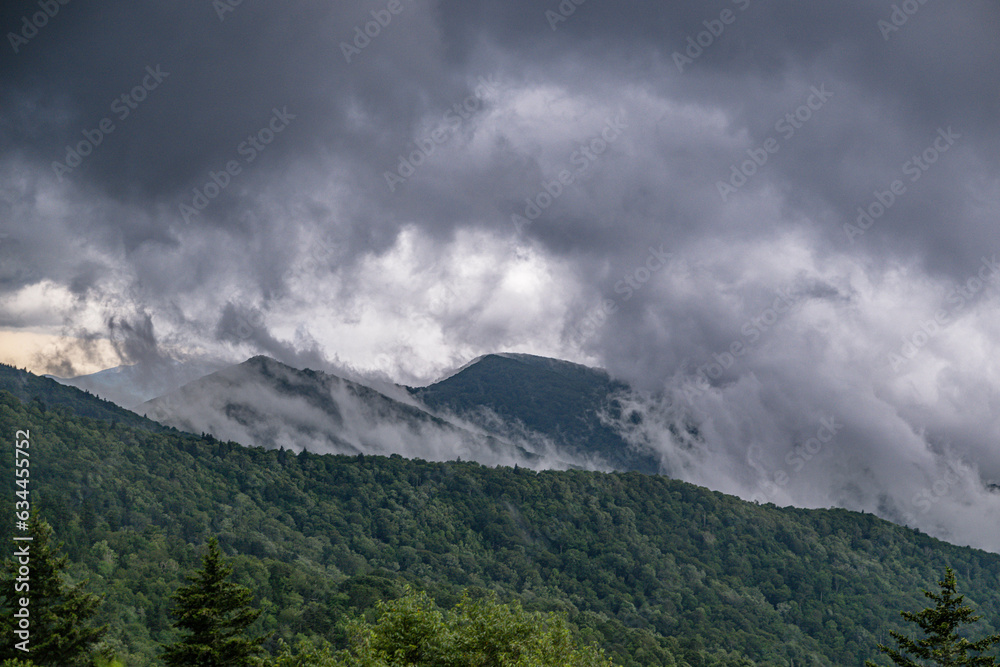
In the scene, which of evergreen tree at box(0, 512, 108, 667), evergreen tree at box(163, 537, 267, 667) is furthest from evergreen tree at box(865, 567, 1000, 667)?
evergreen tree at box(0, 512, 108, 667)

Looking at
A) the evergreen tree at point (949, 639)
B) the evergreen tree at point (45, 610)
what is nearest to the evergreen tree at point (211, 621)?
the evergreen tree at point (45, 610)

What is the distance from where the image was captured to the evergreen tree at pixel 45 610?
160ft

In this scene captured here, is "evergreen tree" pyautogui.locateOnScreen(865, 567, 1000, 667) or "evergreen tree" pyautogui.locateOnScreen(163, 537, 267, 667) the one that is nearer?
"evergreen tree" pyautogui.locateOnScreen(163, 537, 267, 667)

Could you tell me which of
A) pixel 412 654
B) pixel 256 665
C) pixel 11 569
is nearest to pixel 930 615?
pixel 412 654

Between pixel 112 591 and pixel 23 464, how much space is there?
509ft

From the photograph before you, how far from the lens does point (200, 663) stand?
157 ft

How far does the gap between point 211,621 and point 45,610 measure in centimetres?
1185

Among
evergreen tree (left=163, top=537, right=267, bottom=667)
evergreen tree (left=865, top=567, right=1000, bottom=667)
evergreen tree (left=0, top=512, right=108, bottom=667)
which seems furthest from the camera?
evergreen tree (left=865, top=567, right=1000, bottom=667)

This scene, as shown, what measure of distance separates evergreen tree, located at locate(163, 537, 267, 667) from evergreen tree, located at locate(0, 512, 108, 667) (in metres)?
7.26

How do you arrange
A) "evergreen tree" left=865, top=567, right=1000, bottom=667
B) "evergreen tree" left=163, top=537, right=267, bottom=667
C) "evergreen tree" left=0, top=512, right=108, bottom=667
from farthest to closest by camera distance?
"evergreen tree" left=865, top=567, right=1000, bottom=667, "evergreen tree" left=0, top=512, right=108, bottom=667, "evergreen tree" left=163, top=537, right=267, bottom=667

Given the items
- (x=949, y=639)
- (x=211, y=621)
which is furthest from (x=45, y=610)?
(x=949, y=639)

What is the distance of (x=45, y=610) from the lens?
50.2m

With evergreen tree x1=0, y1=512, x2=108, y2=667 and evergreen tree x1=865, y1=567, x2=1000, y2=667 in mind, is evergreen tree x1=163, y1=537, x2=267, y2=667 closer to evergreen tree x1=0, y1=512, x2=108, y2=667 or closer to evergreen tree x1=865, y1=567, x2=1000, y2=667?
evergreen tree x1=0, y1=512, x2=108, y2=667

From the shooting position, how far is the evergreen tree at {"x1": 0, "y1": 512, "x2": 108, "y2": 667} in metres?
48.8
